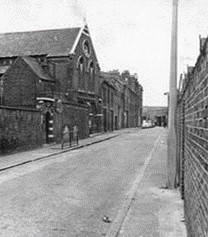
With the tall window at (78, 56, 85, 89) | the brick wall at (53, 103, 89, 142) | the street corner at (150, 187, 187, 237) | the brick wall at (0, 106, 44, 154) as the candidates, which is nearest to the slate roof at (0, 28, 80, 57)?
the tall window at (78, 56, 85, 89)

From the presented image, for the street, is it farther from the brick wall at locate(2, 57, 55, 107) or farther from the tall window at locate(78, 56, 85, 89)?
the tall window at locate(78, 56, 85, 89)

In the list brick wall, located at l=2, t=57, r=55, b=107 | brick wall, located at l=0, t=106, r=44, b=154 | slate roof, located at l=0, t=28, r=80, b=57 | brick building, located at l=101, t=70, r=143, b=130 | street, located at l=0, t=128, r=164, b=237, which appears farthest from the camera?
brick building, located at l=101, t=70, r=143, b=130

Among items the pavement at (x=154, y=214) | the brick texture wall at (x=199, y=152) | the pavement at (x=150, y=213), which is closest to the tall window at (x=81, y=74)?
the pavement at (x=150, y=213)

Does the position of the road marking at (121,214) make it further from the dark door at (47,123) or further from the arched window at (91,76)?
the arched window at (91,76)

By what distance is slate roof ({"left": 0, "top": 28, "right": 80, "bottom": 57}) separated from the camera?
39.7m

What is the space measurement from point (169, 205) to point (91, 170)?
6565mm

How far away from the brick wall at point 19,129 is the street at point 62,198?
18.4 ft

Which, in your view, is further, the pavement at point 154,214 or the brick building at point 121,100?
the brick building at point 121,100

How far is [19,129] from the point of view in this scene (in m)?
22.5

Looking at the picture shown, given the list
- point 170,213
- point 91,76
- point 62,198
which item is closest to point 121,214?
point 170,213

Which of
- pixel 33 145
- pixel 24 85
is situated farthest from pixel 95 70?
pixel 33 145

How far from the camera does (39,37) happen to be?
42625mm

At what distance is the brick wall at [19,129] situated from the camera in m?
20.6

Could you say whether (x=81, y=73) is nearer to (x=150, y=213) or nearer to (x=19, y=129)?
(x=19, y=129)
